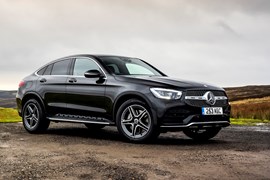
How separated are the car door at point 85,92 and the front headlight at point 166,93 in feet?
4.21

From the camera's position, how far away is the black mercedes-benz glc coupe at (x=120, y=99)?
8.49 meters

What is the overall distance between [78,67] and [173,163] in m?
4.36

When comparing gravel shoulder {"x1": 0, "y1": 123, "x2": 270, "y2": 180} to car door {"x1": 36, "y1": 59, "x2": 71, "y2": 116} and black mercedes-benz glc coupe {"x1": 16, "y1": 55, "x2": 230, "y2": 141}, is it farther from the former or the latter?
car door {"x1": 36, "y1": 59, "x2": 71, "y2": 116}

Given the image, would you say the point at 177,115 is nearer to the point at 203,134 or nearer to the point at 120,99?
the point at 120,99

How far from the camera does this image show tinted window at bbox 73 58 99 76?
994 cm

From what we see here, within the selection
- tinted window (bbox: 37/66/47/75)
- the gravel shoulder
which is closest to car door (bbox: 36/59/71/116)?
tinted window (bbox: 37/66/47/75)

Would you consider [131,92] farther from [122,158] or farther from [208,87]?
[122,158]

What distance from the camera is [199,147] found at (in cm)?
851

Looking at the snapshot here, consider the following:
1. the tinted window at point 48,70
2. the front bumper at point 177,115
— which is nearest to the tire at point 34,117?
the tinted window at point 48,70

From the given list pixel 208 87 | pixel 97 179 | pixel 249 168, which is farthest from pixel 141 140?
pixel 97 179

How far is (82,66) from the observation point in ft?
33.3

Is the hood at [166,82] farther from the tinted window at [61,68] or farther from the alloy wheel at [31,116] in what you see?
the alloy wheel at [31,116]

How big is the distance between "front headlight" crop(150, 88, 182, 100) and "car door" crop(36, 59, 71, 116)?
252 cm

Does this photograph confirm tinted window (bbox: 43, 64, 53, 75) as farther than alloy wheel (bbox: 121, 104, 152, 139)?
Yes
